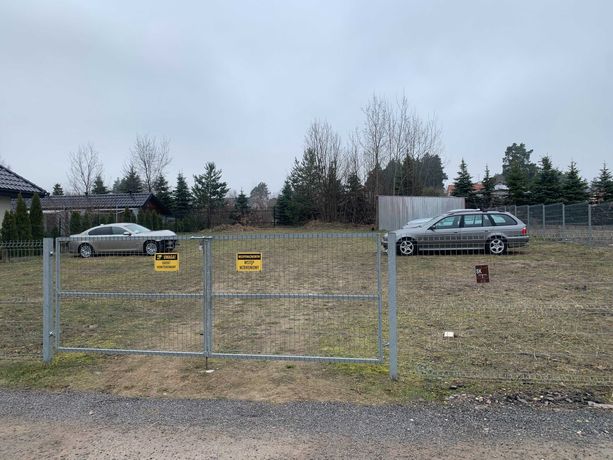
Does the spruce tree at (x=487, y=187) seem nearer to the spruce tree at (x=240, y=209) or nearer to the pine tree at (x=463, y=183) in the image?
the pine tree at (x=463, y=183)

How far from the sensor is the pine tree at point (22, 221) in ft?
61.6

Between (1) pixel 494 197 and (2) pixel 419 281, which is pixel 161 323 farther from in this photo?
(1) pixel 494 197

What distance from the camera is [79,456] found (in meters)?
3.41

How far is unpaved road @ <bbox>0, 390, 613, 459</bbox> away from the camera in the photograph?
3428mm

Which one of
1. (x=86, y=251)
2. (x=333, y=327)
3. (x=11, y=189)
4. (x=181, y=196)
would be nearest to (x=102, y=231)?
(x=11, y=189)

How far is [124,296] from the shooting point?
18.8 ft

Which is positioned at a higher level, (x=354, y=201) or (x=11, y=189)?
(x=354, y=201)

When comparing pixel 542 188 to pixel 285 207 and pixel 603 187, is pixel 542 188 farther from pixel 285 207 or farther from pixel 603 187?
pixel 285 207

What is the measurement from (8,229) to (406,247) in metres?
15.4

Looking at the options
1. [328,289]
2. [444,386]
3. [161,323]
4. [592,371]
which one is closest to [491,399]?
[444,386]

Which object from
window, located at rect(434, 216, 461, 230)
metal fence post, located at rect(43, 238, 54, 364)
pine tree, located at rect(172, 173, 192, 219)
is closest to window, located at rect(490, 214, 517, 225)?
window, located at rect(434, 216, 461, 230)

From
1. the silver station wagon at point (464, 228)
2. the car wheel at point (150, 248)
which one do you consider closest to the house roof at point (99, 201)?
the silver station wagon at point (464, 228)

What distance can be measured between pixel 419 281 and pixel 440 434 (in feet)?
22.8

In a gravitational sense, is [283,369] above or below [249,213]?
below
